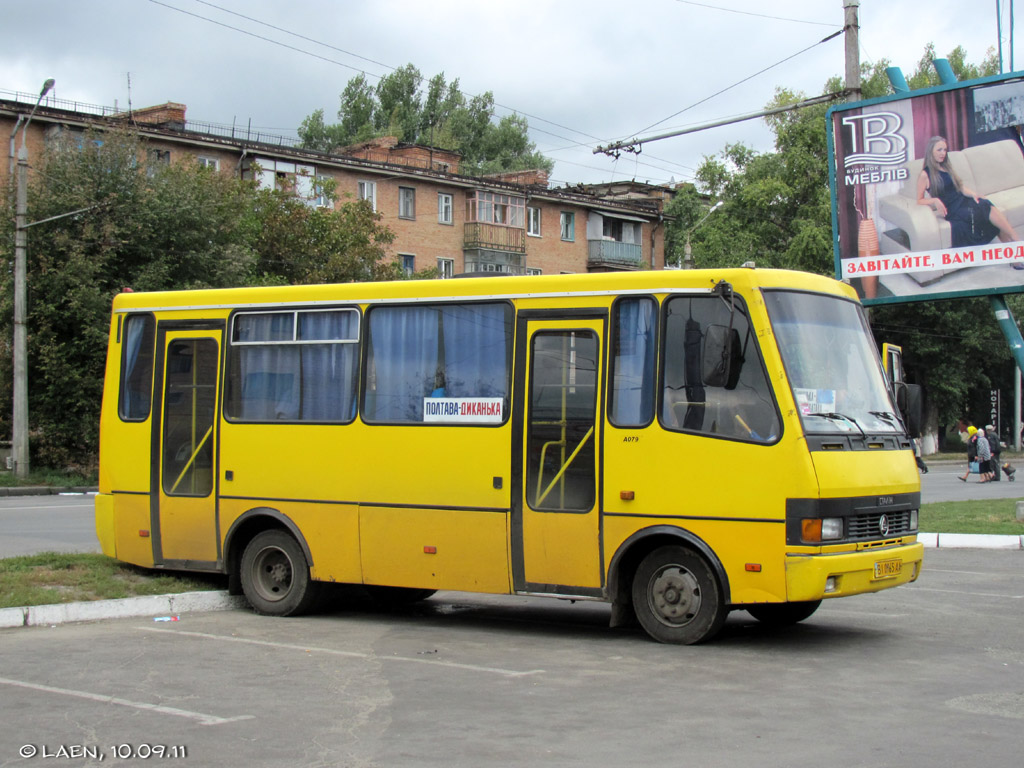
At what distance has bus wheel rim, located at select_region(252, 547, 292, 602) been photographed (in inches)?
440

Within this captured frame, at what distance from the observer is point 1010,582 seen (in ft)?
44.4

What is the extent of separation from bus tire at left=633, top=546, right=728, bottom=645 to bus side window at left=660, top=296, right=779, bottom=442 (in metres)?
1.04

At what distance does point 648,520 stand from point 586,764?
3.56m

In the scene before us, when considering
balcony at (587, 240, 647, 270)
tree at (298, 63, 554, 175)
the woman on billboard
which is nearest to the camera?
the woman on billboard

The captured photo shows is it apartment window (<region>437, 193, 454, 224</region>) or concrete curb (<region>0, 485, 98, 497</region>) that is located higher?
apartment window (<region>437, 193, 454, 224</region>)

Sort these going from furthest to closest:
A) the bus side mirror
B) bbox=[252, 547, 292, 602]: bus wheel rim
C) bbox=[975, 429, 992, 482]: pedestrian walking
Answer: bbox=[975, 429, 992, 482]: pedestrian walking, bbox=[252, 547, 292, 602]: bus wheel rim, the bus side mirror

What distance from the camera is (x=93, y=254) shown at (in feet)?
105

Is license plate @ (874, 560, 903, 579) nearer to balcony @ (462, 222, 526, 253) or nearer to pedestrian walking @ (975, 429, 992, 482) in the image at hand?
pedestrian walking @ (975, 429, 992, 482)

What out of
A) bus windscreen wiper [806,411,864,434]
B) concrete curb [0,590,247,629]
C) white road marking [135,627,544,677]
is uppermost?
bus windscreen wiper [806,411,864,434]

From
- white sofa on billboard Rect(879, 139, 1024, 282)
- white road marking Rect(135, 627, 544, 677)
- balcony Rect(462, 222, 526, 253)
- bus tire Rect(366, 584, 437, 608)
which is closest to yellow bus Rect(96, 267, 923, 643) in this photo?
bus tire Rect(366, 584, 437, 608)

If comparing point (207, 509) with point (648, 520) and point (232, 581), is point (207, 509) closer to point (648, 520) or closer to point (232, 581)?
point (232, 581)

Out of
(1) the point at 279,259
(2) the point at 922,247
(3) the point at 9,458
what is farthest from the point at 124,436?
(1) the point at 279,259

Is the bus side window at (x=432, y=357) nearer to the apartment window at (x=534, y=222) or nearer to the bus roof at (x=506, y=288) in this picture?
the bus roof at (x=506, y=288)

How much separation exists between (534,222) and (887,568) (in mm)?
48557
